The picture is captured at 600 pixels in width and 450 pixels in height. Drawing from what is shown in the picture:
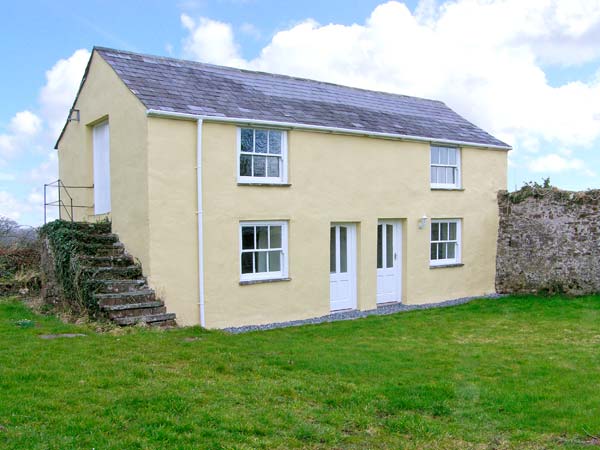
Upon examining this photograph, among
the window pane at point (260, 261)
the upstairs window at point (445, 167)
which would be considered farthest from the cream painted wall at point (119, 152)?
the upstairs window at point (445, 167)

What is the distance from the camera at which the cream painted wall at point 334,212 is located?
1253 cm

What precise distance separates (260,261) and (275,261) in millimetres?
416

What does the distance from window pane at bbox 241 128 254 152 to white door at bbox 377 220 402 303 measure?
14.7 feet

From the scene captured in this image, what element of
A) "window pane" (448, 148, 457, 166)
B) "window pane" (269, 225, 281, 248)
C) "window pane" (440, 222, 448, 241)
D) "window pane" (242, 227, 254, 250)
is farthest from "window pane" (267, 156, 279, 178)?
"window pane" (448, 148, 457, 166)

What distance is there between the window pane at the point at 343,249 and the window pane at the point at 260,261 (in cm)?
244

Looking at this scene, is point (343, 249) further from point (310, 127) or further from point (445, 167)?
point (445, 167)

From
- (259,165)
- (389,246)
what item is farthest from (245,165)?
(389,246)

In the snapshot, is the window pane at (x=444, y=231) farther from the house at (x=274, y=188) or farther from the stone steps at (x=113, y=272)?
the stone steps at (x=113, y=272)

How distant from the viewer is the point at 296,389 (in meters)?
7.05

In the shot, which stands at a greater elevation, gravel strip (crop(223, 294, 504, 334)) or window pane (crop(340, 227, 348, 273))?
window pane (crop(340, 227, 348, 273))

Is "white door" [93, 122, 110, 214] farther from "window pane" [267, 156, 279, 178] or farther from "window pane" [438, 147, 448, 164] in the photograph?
"window pane" [438, 147, 448, 164]

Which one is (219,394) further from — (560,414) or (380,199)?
(380,199)

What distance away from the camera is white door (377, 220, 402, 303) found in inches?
614

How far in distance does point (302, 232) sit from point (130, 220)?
3.98 m
